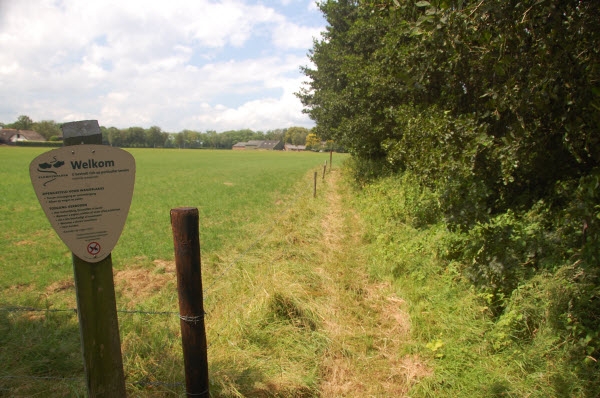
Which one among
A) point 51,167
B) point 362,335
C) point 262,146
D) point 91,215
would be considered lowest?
point 362,335

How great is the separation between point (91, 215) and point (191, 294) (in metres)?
0.74

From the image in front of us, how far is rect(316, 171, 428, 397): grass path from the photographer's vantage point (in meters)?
3.26

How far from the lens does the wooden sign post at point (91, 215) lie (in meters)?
1.77

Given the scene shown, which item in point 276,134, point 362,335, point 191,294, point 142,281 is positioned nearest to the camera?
point 191,294

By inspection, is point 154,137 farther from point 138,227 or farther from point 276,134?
point 138,227

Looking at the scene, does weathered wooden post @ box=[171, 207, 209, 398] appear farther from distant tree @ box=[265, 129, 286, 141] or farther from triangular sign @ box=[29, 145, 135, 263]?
distant tree @ box=[265, 129, 286, 141]

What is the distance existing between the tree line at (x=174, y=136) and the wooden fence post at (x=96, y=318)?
5686 centimetres

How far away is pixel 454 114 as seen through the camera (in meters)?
5.85

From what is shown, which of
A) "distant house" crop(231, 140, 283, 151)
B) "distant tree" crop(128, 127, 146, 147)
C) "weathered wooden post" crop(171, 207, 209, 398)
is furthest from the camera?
"distant house" crop(231, 140, 283, 151)

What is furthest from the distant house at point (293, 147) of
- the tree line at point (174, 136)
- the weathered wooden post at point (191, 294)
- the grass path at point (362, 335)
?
the weathered wooden post at point (191, 294)

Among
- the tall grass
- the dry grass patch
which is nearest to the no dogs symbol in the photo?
the tall grass

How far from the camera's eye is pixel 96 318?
1.94 meters

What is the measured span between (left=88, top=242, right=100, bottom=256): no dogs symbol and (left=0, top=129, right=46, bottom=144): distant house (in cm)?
9961

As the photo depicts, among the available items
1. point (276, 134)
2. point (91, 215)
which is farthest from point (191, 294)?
point (276, 134)
